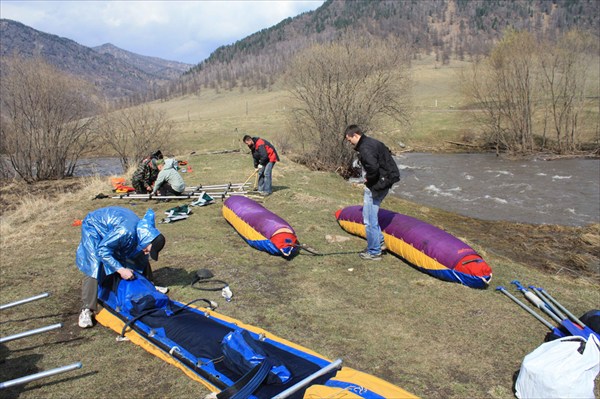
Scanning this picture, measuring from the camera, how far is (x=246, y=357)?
14.2 ft

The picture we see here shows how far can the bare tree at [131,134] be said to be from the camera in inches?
920

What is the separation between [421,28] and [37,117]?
6816 inches

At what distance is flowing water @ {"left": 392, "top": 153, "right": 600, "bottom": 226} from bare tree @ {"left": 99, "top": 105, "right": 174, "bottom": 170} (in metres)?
13.7

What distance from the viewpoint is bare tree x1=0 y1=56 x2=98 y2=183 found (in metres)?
20.1

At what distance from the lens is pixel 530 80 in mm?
30453

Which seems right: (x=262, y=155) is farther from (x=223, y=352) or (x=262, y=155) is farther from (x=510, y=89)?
(x=510, y=89)

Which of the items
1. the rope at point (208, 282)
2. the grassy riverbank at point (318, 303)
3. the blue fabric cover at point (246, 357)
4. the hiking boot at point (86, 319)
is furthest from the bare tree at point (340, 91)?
the blue fabric cover at point (246, 357)

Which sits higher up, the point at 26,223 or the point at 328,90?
the point at 328,90

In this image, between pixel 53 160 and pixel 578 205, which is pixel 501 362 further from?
pixel 53 160

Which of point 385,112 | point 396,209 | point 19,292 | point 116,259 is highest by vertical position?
point 385,112

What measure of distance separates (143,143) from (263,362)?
22.0 metres

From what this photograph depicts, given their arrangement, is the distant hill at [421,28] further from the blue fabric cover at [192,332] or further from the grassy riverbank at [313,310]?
the blue fabric cover at [192,332]

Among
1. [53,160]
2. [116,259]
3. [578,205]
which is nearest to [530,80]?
[578,205]

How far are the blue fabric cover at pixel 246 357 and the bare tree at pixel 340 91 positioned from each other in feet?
56.9
